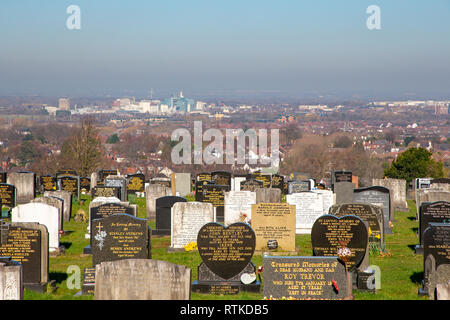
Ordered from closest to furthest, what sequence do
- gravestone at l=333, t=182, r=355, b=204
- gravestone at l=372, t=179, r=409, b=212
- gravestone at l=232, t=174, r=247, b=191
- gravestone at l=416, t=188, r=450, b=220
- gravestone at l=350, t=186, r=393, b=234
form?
gravestone at l=350, t=186, r=393, b=234, gravestone at l=416, t=188, r=450, b=220, gravestone at l=333, t=182, r=355, b=204, gravestone at l=372, t=179, r=409, b=212, gravestone at l=232, t=174, r=247, b=191

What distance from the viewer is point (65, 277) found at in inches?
475

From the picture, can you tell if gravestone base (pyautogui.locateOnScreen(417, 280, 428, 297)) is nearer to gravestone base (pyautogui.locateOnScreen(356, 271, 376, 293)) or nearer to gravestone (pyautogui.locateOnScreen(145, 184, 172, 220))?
gravestone base (pyautogui.locateOnScreen(356, 271, 376, 293))

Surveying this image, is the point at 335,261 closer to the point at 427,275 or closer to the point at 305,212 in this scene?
the point at 427,275

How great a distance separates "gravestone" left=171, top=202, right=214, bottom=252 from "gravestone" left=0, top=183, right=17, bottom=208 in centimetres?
800

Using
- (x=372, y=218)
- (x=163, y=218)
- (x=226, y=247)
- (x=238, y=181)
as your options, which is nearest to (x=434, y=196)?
(x=372, y=218)

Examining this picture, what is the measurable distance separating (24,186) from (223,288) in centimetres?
1463

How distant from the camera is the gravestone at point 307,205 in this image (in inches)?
680

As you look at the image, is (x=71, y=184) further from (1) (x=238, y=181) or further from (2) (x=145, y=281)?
(2) (x=145, y=281)

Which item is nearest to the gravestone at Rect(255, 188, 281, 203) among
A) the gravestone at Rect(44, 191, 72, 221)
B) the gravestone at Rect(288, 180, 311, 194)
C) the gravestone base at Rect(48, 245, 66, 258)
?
the gravestone at Rect(288, 180, 311, 194)

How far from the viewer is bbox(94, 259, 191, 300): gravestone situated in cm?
784

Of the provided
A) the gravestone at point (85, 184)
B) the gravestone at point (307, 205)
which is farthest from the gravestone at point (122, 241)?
the gravestone at point (85, 184)

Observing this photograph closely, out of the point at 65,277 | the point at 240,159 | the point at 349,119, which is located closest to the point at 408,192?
the point at 65,277

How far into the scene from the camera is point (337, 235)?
1161 centimetres

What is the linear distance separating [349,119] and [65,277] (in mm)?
158592
